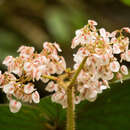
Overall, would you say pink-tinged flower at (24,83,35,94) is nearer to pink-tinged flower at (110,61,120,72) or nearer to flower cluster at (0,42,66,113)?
flower cluster at (0,42,66,113)

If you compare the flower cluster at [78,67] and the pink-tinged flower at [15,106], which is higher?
the flower cluster at [78,67]

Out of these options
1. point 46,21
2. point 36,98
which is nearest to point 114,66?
point 36,98

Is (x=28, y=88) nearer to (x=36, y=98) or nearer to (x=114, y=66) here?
(x=36, y=98)

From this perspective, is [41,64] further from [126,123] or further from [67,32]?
[67,32]

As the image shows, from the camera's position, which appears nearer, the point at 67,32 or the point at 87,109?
the point at 87,109

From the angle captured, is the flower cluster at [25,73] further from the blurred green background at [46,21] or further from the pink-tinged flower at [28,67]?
the blurred green background at [46,21]

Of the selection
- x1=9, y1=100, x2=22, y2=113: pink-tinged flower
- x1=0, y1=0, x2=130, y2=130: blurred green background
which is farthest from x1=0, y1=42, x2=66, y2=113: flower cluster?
x1=0, y1=0, x2=130, y2=130: blurred green background

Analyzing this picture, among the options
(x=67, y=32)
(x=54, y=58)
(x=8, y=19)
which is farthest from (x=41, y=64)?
(x=8, y=19)

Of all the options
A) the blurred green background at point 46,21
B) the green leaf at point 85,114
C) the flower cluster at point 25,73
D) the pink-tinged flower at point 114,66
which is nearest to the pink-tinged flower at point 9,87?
the flower cluster at point 25,73
